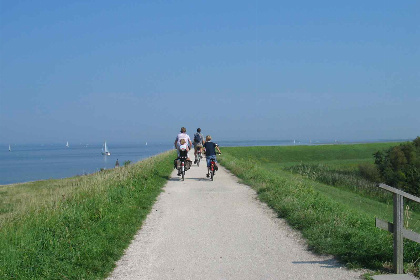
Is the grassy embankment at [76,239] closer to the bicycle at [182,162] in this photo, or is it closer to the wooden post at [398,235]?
the wooden post at [398,235]

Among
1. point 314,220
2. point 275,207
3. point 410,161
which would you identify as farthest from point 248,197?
point 410,161

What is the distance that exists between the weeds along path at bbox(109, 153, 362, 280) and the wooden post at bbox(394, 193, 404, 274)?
51 cm

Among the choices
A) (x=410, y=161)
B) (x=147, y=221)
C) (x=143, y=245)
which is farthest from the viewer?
(x=410, y=161)

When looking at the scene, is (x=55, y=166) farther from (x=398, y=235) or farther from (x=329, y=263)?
(x=398, y=235)

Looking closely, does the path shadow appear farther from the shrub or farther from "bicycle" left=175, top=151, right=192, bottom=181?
the shrub

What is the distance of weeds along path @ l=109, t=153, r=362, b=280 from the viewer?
19.9 feet

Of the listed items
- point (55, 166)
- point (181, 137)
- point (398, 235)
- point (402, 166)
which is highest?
point (181, 137)

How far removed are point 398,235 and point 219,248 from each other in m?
2.91

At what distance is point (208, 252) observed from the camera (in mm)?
7125

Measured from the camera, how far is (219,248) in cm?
739

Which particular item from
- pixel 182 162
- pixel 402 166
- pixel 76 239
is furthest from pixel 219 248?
pixel 402 166

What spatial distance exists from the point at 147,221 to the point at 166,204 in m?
2.29

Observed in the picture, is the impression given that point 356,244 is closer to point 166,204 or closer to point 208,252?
point 208,252

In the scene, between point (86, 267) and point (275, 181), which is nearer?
point (86, 267)
